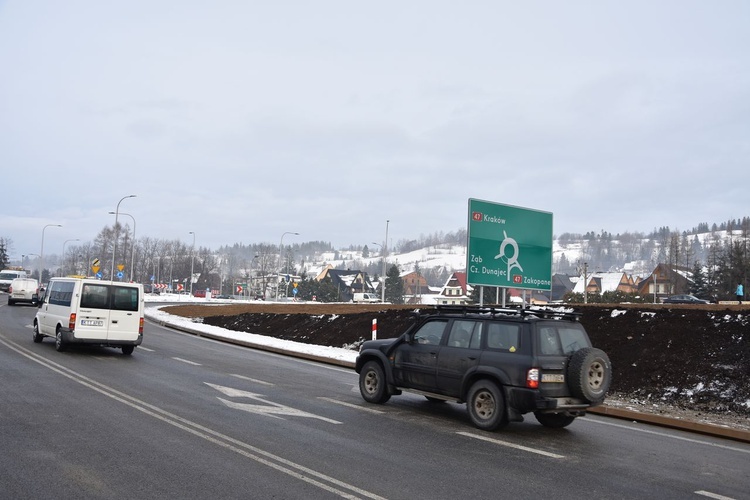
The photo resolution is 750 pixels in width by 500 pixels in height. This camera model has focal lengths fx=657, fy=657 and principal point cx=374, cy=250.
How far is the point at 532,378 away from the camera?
9484mm

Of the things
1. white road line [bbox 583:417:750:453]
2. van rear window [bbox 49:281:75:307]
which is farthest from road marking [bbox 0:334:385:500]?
white road line [bbox 583:417:750:453]

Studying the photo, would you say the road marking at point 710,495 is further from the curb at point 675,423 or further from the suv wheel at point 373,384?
the suv wheel at point 373,384

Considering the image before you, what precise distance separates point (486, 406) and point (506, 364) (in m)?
0.77

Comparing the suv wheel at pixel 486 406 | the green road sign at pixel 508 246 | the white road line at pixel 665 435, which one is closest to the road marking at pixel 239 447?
the suv wheel at pixel 486 406

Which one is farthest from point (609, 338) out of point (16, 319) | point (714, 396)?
point (16, 319)

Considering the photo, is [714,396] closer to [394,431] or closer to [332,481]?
[394,431]

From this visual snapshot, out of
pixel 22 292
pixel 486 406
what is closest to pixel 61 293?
pixel 486 406

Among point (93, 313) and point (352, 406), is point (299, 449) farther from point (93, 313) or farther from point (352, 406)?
point (93, 313)

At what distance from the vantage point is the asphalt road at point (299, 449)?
6.44m

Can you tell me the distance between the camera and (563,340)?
1012 cm

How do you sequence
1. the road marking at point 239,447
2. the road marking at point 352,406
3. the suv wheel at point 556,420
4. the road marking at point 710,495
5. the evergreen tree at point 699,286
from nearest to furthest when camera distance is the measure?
the road marking at point 239,447
the road marking at point 710,495
the suv wheel at point 556,420
the road marking at point 352,406
the evergreen tree at point 699,286

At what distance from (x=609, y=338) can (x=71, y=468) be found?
13.5m

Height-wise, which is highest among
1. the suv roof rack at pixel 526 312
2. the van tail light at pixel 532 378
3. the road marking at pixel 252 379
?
the suv roof rack at pixel 526 312

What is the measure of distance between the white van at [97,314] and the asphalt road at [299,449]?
363cm
